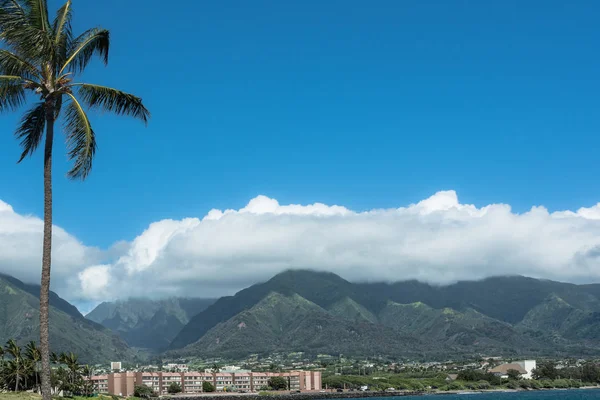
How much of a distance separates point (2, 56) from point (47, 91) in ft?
6.18

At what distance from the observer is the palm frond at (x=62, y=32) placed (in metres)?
26.2

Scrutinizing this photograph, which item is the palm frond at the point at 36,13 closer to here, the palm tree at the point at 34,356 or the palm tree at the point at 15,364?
the palm tree at the point at 34,356

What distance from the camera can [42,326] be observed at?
966 inches

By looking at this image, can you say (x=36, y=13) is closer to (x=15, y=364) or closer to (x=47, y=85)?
(x=47, y=85)

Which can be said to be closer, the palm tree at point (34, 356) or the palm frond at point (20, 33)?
the palm frond at point (20, 33)

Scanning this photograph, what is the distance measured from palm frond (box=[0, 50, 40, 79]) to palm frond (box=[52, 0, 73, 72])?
36.1 inches

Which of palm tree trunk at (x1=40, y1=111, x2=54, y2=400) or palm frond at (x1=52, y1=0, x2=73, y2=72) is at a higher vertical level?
palm frond at (x1=52, y1=0, x2=73, y2=72)

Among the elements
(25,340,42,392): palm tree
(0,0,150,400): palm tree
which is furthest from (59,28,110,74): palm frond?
(25,340,42,392): palm tree

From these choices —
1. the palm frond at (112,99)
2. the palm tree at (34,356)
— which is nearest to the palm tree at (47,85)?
the palm frond at (112,99)

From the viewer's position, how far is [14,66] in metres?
25.4

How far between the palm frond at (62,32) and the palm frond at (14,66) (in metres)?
0.92

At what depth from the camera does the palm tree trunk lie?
24188 millimetres

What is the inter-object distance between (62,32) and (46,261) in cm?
858

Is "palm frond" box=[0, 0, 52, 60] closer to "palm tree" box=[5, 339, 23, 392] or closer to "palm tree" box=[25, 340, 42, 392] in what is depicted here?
"palm tree" box=[25, 340, 42, 392]
